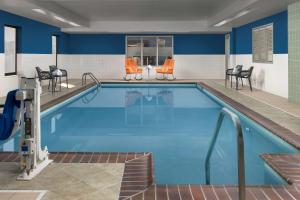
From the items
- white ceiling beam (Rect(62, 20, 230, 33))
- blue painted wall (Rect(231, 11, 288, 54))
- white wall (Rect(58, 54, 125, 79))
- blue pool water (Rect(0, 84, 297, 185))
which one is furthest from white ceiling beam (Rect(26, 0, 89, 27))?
blue painted wall (Rect(231, 11, 288, 54))

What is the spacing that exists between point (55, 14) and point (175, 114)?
4.15m

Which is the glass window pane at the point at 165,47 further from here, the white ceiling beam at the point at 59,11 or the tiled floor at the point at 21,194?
the tiled floor at the point at 21,194

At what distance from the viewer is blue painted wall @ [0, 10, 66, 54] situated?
8.87 metres

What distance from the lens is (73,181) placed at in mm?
2826

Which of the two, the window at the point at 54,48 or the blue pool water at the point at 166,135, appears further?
the window at the point at 54,48

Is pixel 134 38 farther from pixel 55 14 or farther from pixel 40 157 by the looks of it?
pixel 40 157

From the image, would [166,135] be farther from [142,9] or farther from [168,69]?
[168,69]

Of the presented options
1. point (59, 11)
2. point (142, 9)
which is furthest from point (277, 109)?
point (59, 11)

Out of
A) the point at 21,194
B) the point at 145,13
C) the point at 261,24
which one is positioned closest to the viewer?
the point at 21,194

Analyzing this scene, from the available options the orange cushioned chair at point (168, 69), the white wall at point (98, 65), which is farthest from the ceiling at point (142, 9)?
the white wall at point (98, 65)

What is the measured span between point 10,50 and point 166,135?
6.16 metres

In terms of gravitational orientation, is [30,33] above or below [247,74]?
above

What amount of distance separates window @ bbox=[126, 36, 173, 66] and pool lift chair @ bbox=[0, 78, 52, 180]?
41.2ft

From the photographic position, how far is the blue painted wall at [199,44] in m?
15.2
